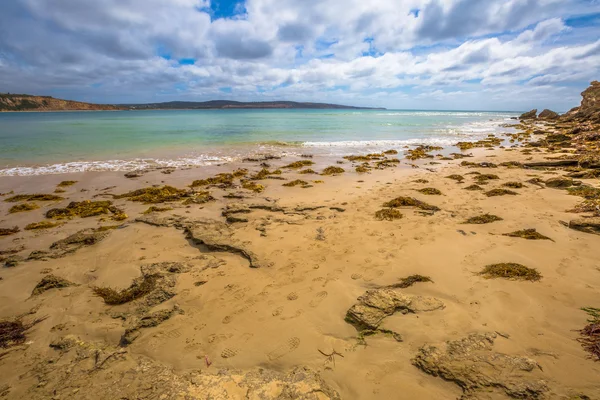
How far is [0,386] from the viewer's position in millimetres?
2781

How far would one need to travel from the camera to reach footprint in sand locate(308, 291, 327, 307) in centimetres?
406

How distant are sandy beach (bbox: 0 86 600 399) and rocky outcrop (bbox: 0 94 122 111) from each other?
167169mm

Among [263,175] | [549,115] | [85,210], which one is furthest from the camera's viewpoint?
[549,115]

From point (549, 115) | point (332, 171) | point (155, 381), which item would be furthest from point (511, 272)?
point (549, 115)

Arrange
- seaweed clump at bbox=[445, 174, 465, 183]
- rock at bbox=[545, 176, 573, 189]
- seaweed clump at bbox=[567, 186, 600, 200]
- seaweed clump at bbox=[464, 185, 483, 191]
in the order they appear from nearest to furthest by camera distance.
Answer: seaweed clump at bbox=[567, 186, 600, 200] < rock at bbox=[545, 176, 573, 189] < seaweed clump at bbox=[464, 185, 483, 191] < seaweed clump at bbox=[445, 174, 465, 183]

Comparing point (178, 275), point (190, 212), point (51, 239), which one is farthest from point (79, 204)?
point (178, 275)

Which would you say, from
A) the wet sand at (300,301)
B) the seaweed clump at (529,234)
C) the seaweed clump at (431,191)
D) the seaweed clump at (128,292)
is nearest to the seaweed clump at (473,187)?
the seaweed clump at (431,191)

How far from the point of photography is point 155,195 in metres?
9.42

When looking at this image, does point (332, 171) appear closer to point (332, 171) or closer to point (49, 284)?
point (332, 171)

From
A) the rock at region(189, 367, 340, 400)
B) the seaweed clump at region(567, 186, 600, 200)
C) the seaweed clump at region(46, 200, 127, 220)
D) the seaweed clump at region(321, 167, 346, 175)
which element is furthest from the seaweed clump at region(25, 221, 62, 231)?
the seaweed clump at region(567, 186, 600, 200)

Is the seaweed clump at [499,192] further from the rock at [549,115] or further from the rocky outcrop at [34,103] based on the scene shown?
the rocky outcrop at [34,103]

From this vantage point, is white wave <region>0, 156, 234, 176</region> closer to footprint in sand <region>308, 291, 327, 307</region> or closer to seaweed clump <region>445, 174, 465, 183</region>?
seaweed clump <region>445, 174, 465, 183</region>

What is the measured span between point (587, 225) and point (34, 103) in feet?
593

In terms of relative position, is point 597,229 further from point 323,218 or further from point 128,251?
point 128,251
